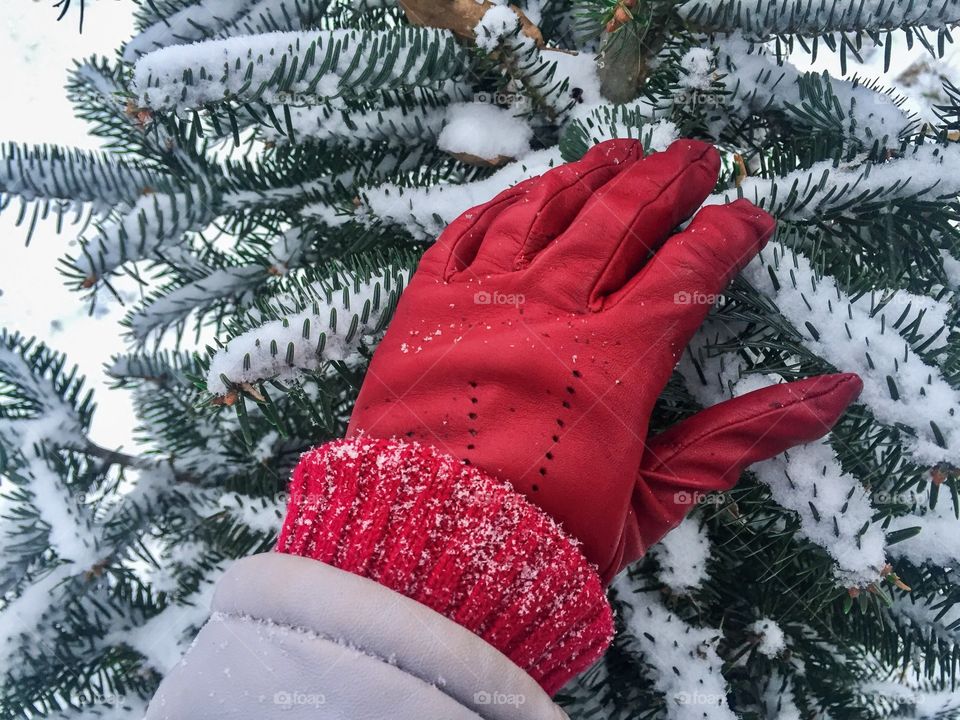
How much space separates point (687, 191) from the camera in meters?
0.54

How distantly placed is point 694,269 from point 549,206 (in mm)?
130

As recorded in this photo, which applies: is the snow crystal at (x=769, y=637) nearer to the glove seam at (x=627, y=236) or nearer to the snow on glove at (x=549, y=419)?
the snow on glove at (x=549, y=419)

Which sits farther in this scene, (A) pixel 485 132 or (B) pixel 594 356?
(A) pixel 485 132

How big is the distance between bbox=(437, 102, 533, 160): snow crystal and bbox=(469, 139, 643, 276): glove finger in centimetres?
9

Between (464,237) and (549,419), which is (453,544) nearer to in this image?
(549,419)

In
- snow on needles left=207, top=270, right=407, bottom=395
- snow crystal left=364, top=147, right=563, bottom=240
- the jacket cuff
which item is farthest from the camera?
snow crystal left=364, top=147, right=563, bottom=240

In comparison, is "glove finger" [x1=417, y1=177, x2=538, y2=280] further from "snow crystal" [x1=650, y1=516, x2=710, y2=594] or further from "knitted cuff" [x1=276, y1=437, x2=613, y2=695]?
"snow crystal" [x1=650, y1=516, x2=710, y2=594]

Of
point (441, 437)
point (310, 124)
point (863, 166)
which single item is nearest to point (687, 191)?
point (863, 166)

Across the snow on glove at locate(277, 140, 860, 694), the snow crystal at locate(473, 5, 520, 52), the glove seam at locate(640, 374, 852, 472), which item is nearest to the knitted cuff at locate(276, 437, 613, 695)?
the snow on glove at locate(277, 140, 860, 694)

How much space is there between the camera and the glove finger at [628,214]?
54cm

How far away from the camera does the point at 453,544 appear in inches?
19.1

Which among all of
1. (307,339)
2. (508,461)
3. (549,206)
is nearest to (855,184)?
(549,206)

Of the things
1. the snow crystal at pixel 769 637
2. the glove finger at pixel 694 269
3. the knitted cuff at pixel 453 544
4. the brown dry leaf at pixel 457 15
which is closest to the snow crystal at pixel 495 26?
the brown dry leaf at pixel 457 15

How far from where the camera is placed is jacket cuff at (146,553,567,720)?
422mm
